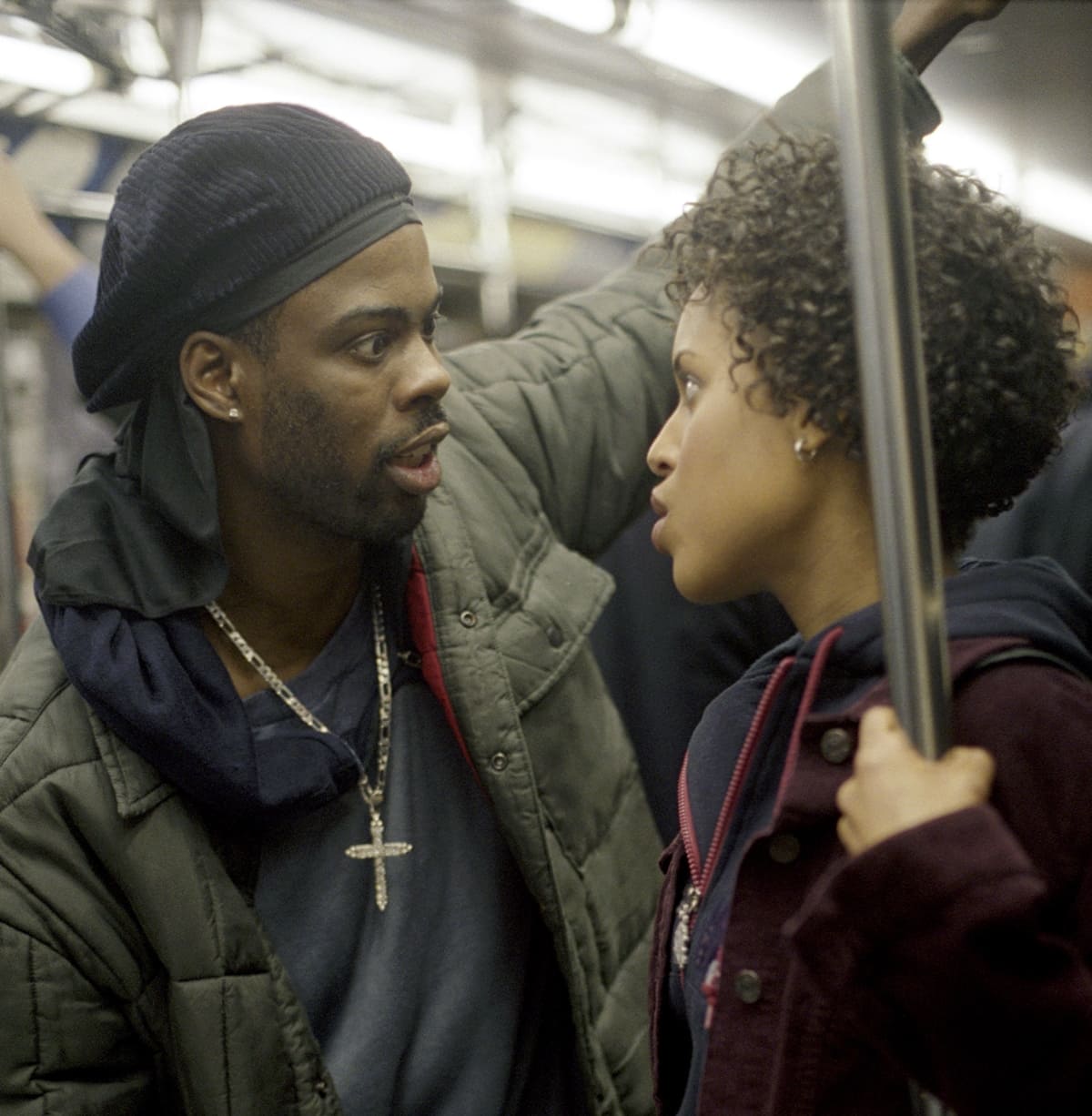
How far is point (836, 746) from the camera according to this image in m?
0.74

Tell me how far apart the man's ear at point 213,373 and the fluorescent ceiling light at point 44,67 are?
1.85 feet

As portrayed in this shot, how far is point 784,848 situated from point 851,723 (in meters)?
0.08

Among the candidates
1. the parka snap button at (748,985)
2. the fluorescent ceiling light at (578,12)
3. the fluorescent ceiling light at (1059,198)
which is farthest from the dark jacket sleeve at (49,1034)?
the fluorescent ceiling light at (578,12)

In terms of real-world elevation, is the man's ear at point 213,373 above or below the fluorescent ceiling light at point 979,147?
below

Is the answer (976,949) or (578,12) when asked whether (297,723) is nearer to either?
(976,949)

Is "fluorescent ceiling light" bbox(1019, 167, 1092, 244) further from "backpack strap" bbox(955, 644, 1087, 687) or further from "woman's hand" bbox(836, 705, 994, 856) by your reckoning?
"woman's hand" bbox(836, 705, 994, 856)

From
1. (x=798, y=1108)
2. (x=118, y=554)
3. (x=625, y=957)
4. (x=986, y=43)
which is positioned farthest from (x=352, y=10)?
(x=798, y=1108)

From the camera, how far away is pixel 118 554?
120cm

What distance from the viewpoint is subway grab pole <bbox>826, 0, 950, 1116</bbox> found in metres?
0.59

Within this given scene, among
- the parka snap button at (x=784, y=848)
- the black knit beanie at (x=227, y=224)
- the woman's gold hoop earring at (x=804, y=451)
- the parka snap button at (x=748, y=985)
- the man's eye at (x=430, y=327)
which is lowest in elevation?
the parka snap button at (x=748, y=985)

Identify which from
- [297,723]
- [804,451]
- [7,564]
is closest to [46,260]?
[7,564]

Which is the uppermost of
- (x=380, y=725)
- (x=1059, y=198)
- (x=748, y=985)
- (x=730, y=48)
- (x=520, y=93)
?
(x=520, y=93)

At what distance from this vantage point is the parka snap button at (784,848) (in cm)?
75

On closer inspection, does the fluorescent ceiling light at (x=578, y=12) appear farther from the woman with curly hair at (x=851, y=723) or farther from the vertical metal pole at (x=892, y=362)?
the vertical metal pole at (x=892, y=362)
